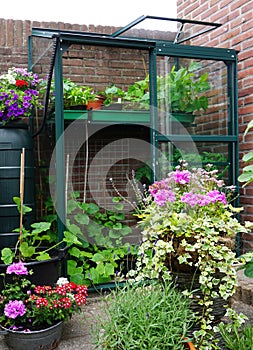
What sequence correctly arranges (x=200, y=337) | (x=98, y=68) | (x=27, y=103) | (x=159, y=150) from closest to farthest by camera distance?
1. (x=200, y=337)
2. (x=27, y=103)
3. (x=159, y=150)
4. (x=98, y=68)

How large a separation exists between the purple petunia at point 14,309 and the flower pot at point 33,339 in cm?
9

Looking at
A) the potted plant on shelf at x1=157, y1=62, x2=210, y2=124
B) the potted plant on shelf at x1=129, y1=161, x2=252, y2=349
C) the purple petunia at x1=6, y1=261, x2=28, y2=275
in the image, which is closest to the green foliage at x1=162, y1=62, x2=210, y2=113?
the potted plant on shelf at x1=157, y1=62, x2=210, y2=124

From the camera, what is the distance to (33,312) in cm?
229

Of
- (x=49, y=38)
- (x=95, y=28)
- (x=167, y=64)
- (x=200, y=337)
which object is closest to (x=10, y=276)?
(x=200, y=337)

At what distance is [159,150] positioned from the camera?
3287mm

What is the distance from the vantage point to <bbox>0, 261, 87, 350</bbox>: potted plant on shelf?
228cm

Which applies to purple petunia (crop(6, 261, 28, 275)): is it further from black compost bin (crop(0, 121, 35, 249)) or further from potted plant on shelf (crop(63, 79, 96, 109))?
potted plant on shelf (crop(63, 79, 96, 109))

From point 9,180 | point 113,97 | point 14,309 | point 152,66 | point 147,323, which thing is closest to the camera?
point 147,323

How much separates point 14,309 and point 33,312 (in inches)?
3.9

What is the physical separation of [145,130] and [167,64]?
2.02 ft

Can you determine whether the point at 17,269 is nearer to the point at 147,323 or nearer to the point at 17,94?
the point at 147,323

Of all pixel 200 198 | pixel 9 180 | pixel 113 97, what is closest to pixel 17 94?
pixel 9 180

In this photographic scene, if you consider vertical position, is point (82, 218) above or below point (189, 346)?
above

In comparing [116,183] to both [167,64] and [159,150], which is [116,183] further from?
[167,64]
